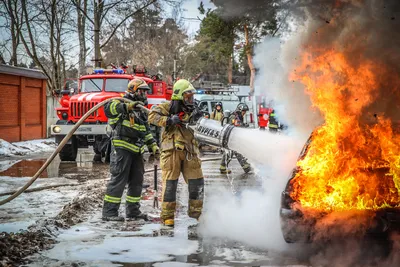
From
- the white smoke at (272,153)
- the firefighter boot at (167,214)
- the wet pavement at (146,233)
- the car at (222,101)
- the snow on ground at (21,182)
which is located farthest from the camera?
the car at (222,101)

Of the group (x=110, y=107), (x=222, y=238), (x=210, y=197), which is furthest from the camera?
(x=210, y=197)

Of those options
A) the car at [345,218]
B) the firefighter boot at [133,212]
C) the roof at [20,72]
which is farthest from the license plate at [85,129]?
the car at [345,218]

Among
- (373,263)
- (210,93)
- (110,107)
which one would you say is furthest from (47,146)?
(373,263)

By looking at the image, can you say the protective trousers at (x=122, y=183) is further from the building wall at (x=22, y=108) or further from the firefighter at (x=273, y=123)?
the building wall at (x=22, y=108)

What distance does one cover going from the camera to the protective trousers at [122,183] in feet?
25.3

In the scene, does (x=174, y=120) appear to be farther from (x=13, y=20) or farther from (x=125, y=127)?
(x=13, y=20)

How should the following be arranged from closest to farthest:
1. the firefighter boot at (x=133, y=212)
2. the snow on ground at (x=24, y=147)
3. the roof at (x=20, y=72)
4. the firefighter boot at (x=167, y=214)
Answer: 1. the firefighter boot at (x=167, y=214)
2. the firefighter boot at (x=133, y=212)
3. the snow on ground at (x=24, y=147)
4. the roof at (x=20, y=72)

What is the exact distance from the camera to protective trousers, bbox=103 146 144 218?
25.3 ft

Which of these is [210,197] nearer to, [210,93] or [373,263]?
[373,263]

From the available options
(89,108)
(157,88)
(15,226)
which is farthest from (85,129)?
(15,226)

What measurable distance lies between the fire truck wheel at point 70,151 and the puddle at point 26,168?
283 mm

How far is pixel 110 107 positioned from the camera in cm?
773

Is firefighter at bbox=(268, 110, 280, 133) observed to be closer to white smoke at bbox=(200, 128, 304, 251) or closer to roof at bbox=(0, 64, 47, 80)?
white smoke at bbox=(200, 128, 304, 251)

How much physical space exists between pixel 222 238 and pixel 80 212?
8.09 feet
